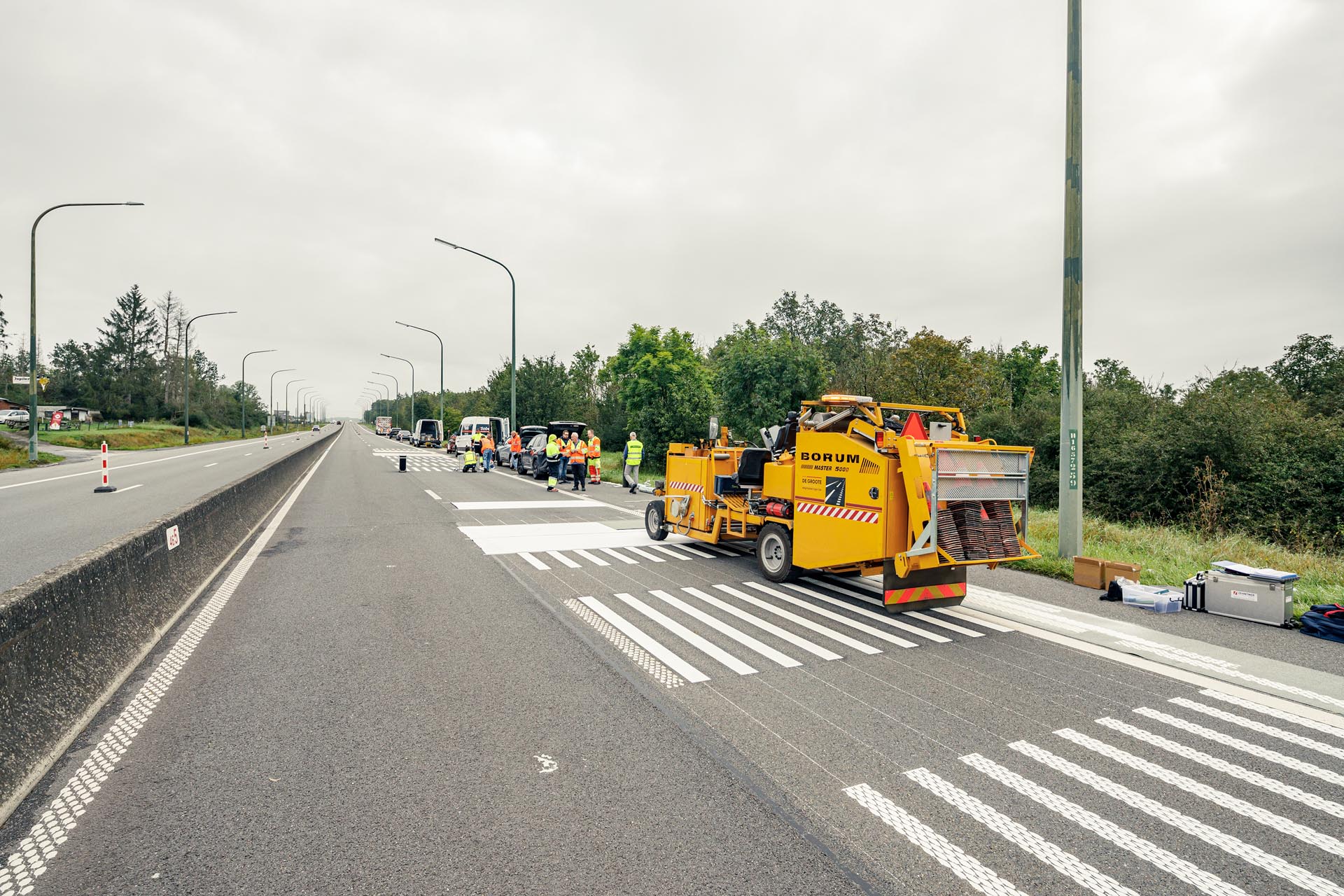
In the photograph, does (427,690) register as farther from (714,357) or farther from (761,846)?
(714,357)

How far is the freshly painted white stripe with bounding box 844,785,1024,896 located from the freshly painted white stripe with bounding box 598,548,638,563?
19.8ft

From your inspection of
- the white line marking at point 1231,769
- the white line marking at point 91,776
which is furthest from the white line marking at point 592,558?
the white line marking at point 1231,769

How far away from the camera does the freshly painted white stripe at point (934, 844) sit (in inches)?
103

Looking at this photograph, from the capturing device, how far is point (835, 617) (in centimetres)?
649

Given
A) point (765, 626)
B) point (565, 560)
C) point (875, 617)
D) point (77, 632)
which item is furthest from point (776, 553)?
point (77, 632)

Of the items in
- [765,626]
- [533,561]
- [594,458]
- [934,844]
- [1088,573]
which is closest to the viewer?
[934,844]

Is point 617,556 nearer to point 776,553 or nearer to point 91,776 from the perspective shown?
point 776,553

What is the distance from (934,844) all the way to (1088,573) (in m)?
6.50

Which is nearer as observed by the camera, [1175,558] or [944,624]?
[944,624]

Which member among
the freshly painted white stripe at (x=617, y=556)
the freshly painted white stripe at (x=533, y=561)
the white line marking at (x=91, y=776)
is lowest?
the freshly painted white stripe at (x=617, y=556)

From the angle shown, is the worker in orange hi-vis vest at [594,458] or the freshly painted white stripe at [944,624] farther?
the worker in orange hi-vis vest at [594,458]

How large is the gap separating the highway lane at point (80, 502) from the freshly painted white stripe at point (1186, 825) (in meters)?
8.05

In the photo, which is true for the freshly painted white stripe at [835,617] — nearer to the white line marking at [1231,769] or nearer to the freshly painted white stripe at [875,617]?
the freshly painted white stripe at [875,617]

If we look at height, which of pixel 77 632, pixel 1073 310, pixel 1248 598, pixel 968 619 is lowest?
pixel 968 619
